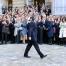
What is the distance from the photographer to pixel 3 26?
2355 cm

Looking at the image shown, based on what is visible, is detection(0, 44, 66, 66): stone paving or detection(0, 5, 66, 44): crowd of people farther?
detection(0, 5, 66, 44): crowd of people

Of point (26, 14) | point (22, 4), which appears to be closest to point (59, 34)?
point (26, 14)

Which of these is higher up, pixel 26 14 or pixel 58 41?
pixel 26 14

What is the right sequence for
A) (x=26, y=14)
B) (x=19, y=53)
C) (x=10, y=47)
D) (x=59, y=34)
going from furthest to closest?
1. (x=26, y=14)
2. (x=59, y=34)
3. (x=10, y=47)
4. (x=19, y=53)

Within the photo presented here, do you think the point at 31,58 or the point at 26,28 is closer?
the point at 31,58

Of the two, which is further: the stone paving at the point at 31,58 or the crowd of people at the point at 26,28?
the crowd of people at the point at 26,28

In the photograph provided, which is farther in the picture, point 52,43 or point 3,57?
point 52,43

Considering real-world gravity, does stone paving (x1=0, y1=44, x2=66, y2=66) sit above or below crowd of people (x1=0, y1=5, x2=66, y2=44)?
below

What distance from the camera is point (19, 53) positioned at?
61.2 feet

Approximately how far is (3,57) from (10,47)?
4167mm

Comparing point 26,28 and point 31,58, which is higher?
point 26,28

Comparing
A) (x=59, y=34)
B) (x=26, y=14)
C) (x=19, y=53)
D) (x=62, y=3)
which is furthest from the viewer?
(x=62, y=3)

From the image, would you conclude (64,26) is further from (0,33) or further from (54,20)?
(0,33)

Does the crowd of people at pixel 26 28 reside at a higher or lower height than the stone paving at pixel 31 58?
higher
